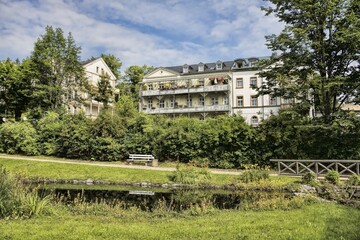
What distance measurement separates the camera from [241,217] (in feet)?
26.2

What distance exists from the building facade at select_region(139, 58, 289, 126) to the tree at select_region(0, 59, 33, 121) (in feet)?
57.8

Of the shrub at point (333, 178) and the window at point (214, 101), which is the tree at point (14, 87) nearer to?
the window at point (214, 101)

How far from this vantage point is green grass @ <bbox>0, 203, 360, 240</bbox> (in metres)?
6.24

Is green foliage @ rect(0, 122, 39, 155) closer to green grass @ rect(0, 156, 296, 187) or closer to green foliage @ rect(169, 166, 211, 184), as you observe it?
green grass @ rect(0, 156, 296, 187)

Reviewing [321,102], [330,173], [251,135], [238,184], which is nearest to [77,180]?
[238,184]

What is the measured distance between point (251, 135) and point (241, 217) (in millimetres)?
12735

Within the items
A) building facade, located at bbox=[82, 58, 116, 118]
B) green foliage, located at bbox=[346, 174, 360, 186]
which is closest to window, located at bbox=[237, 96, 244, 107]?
building facade, located at bbox=[82, 58, 116, 118]

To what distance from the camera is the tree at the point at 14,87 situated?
4066 centimetres

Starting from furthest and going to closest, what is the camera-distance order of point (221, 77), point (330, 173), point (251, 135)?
1. point (221, 77)
2. point (251, 135)
3. point (330, 173)

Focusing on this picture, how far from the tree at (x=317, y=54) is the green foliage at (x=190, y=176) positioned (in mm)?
7748

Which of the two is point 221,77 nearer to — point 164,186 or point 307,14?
point 307,14

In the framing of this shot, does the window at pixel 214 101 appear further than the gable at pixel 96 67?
No

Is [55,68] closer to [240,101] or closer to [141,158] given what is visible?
[141,158]

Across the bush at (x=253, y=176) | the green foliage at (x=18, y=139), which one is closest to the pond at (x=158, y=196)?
the bush at (x=253, y=176)
